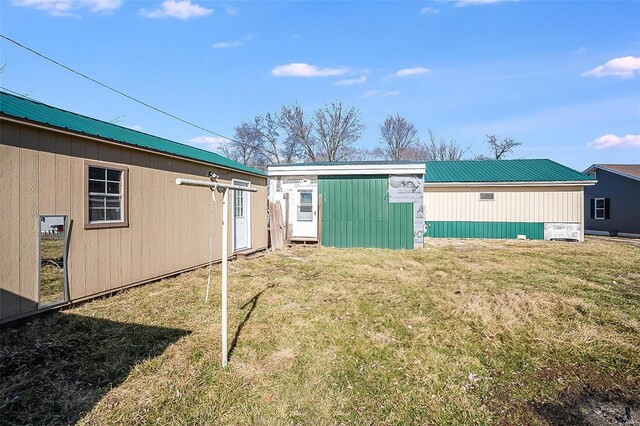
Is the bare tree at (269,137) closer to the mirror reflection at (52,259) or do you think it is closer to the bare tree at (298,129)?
the bare tree at (298,129)

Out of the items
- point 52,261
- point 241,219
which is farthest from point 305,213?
point 52,261

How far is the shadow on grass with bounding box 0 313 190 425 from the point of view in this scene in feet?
8.34

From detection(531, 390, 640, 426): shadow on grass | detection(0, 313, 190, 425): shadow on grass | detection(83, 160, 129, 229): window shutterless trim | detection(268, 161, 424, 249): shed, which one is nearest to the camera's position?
detection(531, 390, 640, 426): shadow on grass

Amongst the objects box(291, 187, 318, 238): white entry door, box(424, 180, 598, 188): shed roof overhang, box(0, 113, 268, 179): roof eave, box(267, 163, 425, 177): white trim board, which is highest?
box(267, 163, 425, 177): white trim board

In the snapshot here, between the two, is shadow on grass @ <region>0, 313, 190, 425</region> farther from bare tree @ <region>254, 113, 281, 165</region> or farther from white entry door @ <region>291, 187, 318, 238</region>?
bare tree @ <region>254, 113, 281, 165</region>

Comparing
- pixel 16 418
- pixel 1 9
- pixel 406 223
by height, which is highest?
pixel 1 9

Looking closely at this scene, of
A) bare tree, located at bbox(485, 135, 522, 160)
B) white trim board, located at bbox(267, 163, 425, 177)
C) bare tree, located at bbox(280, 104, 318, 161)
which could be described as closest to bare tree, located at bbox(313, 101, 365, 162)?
bare tree, located at bbox(280, 104, 318, 161)

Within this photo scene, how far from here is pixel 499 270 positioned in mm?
7820

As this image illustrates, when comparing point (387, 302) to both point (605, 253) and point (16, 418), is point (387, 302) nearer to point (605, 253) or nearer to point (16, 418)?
point (16, 418)

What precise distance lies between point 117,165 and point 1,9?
4.24 metres

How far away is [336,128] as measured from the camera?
3759 centimetres

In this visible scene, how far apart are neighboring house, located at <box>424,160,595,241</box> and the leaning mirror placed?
1376cm

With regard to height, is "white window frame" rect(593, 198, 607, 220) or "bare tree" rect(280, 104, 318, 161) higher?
"bare tree" rect(280, 104, 318, 161)

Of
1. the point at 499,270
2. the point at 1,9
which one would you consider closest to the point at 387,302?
the point at 499,270
